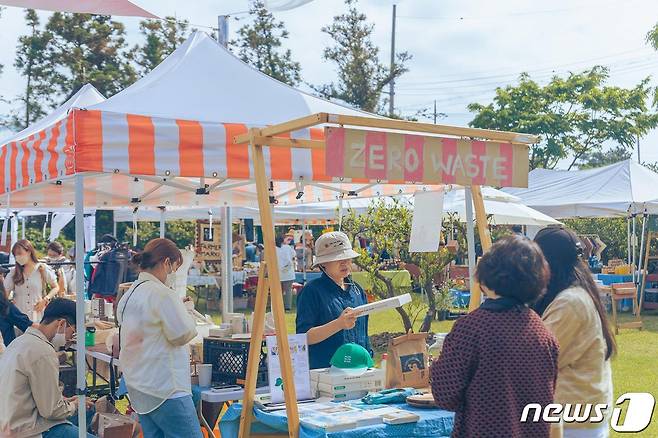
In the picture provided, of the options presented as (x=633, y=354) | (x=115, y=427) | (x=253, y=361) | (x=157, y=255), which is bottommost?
(x=633, y=354)

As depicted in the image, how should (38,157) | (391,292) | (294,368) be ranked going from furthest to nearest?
(391,292)
(38,157)
(294,368)

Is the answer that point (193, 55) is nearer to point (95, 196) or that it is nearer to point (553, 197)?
point (95, 196)

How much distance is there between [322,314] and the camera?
4262 millimetres

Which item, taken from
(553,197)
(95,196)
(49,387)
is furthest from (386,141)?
(553,197)

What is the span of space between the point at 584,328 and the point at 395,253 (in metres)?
8.42

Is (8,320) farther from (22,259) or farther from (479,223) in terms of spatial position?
(479,223)

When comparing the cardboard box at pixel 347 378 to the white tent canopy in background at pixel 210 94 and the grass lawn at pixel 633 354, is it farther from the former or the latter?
the grass lawn at pixel 633 354

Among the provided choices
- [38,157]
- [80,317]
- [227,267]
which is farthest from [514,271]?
[227,267]

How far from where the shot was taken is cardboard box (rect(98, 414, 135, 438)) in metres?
4.90

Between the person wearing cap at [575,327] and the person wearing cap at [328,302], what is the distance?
1.40 metres

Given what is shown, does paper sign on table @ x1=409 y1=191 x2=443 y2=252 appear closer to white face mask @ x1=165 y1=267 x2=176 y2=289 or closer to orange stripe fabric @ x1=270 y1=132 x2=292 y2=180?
orange stripe fabric @ x1=270 y1=132 x2=292 y2=180

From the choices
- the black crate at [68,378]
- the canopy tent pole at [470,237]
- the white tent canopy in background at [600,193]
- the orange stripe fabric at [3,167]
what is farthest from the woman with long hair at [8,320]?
the white tent canopy in background at [600,193]

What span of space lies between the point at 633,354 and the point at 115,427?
290 inches

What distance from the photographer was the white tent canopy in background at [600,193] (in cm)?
1438
